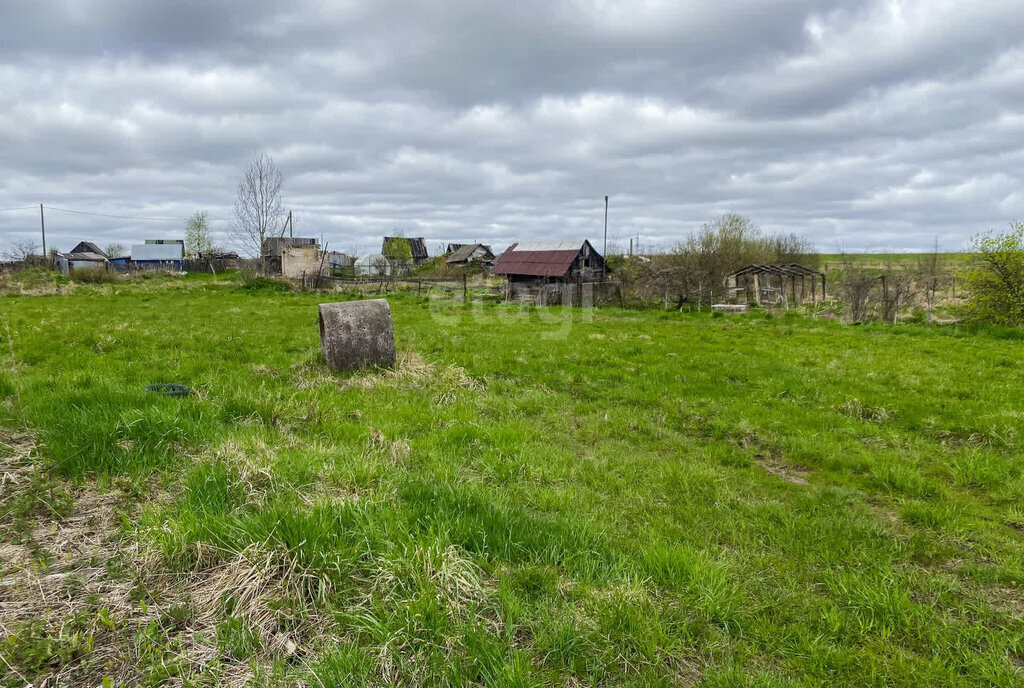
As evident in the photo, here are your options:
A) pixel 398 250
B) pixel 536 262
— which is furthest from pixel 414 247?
pixel 536 262

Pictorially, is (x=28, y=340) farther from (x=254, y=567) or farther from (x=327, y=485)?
(x=254, y=567)

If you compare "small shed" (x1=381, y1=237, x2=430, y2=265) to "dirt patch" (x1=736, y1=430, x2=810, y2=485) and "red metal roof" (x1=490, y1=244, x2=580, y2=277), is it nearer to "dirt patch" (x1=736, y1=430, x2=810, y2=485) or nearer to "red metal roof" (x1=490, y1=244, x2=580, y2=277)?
"red metal roof" (x1=490, y1=244, x2=580, y2=277)

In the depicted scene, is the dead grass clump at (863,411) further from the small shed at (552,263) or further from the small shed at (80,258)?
the small shed at (80,258)

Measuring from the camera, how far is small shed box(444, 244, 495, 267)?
76.1 m

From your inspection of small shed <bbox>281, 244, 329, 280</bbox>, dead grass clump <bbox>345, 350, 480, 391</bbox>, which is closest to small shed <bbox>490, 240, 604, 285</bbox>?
small shed <bbox>281, 244, 329, 280</bbox>

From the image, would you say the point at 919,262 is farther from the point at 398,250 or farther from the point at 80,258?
the point at 80,258

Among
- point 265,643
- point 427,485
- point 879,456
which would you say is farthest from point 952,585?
point 265,643

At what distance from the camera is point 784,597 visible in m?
3.25

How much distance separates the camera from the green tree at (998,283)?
17.0 meters

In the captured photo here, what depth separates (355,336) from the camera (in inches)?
347

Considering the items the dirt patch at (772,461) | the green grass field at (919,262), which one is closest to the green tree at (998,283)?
the green grass field at (919,262)

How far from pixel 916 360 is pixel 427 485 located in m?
12.4

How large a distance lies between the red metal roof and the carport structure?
37.9 ft

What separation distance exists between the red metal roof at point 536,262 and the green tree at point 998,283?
23.3 meters
